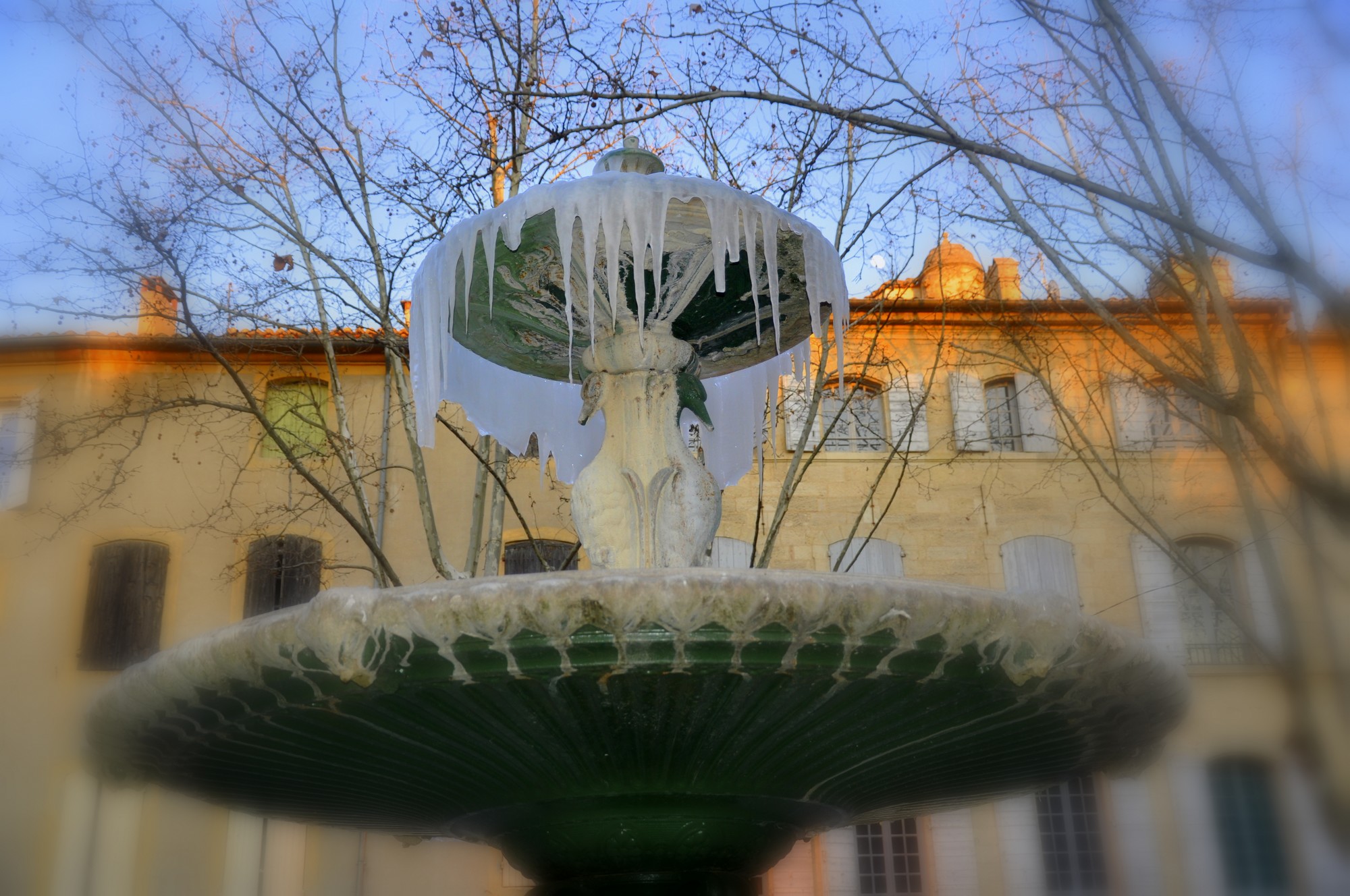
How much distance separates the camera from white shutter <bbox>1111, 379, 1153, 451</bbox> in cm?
1275

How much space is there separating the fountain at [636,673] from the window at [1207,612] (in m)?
10.2

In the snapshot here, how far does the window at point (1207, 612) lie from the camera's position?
1471 cm

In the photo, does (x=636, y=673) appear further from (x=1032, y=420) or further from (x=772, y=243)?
(x=1032, y=420)

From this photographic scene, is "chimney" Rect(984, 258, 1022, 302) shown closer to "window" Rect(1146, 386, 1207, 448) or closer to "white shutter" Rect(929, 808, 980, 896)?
"window" Rect(1146, 386, 1207, 448)

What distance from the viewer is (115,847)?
16078mm

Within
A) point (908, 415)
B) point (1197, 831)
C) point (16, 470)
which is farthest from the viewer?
point (16, 470)

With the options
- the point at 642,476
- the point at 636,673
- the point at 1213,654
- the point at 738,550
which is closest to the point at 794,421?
the point at 738,550

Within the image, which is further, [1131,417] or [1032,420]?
[1032,420]

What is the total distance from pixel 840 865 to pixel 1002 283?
7.13 metres

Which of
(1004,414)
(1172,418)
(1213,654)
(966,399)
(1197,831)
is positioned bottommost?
(1197,831)

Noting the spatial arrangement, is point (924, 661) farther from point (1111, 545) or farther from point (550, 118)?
point (1111, 545)

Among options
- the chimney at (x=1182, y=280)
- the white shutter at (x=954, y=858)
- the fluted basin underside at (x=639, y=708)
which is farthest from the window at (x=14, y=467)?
the fluted basin underside at (x=639, y=708)

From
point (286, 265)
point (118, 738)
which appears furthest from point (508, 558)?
point (118, 738)

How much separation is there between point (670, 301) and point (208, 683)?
2699 millimetres
